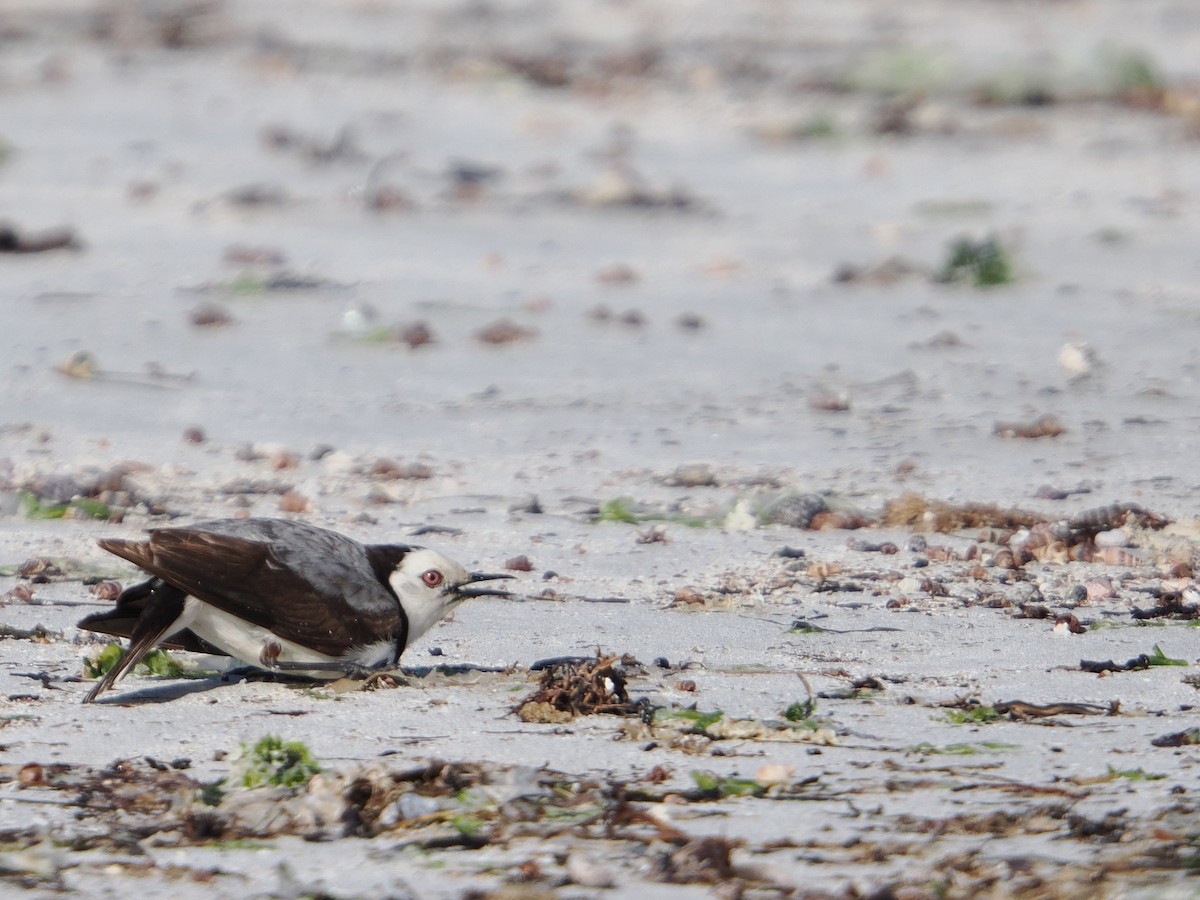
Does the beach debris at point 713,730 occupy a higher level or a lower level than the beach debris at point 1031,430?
lower

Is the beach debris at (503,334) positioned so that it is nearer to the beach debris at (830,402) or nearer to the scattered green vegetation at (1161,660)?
the beach debris at (830,402)

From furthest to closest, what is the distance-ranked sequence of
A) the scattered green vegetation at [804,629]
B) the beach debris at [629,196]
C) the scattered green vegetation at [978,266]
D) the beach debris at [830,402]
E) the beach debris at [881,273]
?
the beach debris at [629,196] → the beach debris at [881,273] → the scattered green vegetation at [978,266] → the beach debris at [830,402] → the scattered green vegetation at [804,629]

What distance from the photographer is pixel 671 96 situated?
541 inches

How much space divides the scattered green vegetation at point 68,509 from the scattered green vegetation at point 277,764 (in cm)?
235

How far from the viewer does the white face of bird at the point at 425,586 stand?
478 cm

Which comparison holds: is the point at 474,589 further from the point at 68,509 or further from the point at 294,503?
the point at 68,509

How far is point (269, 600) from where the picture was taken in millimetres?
4559

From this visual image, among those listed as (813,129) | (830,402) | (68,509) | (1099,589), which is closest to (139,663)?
(68,509)

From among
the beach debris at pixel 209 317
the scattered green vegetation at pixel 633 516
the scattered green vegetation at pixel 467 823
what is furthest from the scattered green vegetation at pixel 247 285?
the scattered green vegetation at pixel 467 823

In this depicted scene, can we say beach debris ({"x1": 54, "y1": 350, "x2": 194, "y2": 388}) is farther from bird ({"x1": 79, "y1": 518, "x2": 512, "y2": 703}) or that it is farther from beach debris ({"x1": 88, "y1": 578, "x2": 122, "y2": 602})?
bird ({"x1": 79, "y1": 518, "x2": 512, "y2": 703})

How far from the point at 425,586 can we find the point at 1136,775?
1836 mm

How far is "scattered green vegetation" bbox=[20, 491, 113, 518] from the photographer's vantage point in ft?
19.6

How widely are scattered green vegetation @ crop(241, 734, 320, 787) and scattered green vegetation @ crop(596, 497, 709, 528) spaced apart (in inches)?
90.1

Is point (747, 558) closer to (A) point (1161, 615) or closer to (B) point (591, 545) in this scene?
(B) point (591, 545)
